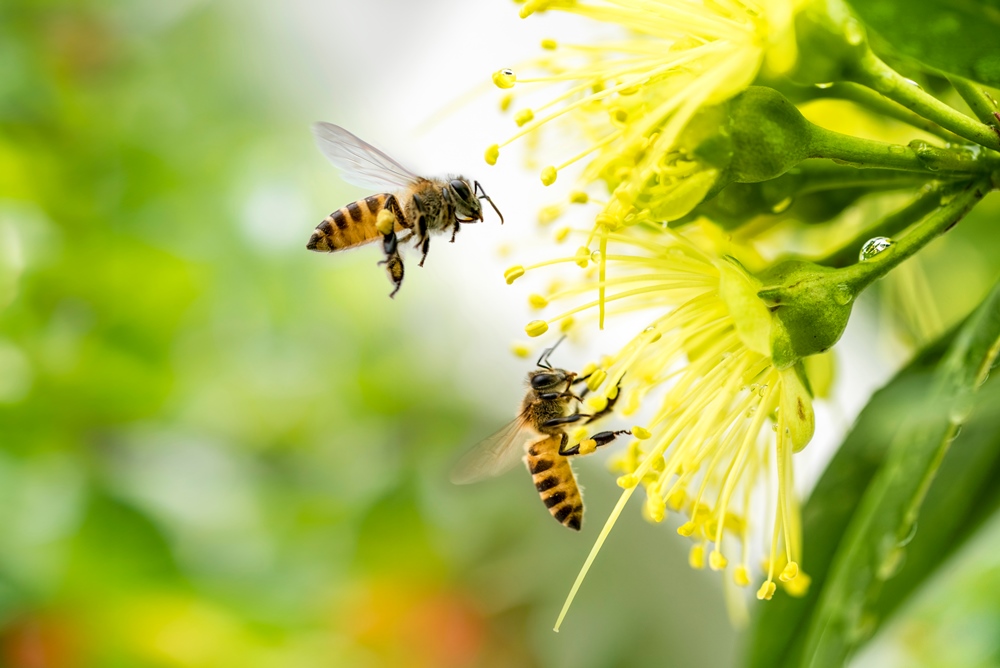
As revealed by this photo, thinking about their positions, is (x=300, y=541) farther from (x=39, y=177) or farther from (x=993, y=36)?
(x=993, y=36)

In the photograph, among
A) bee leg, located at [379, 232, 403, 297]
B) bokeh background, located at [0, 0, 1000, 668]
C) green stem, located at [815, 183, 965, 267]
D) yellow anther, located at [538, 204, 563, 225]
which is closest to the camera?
green stem, located at [815, 183, 965, 267]

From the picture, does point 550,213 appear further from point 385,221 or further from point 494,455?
point 494,455

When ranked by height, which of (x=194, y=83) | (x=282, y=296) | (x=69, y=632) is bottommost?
(x=69, y=632)

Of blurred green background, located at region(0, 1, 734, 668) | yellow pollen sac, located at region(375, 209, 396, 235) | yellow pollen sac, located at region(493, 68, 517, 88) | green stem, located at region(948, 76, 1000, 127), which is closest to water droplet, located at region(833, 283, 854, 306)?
green stem, located at region(948, 76, 1000, 127)

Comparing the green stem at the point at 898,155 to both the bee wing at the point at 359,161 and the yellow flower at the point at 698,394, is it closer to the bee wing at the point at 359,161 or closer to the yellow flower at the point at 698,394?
the yellow flower at the point at 698,394

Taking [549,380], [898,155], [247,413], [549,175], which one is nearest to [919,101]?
[898,155]

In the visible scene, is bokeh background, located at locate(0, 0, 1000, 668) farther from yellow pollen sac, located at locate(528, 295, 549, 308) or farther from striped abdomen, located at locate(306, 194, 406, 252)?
yellow pollen sac, located at locate(528, 295, 549, 308)

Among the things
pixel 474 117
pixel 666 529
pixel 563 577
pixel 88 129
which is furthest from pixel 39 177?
pixel 666 529
